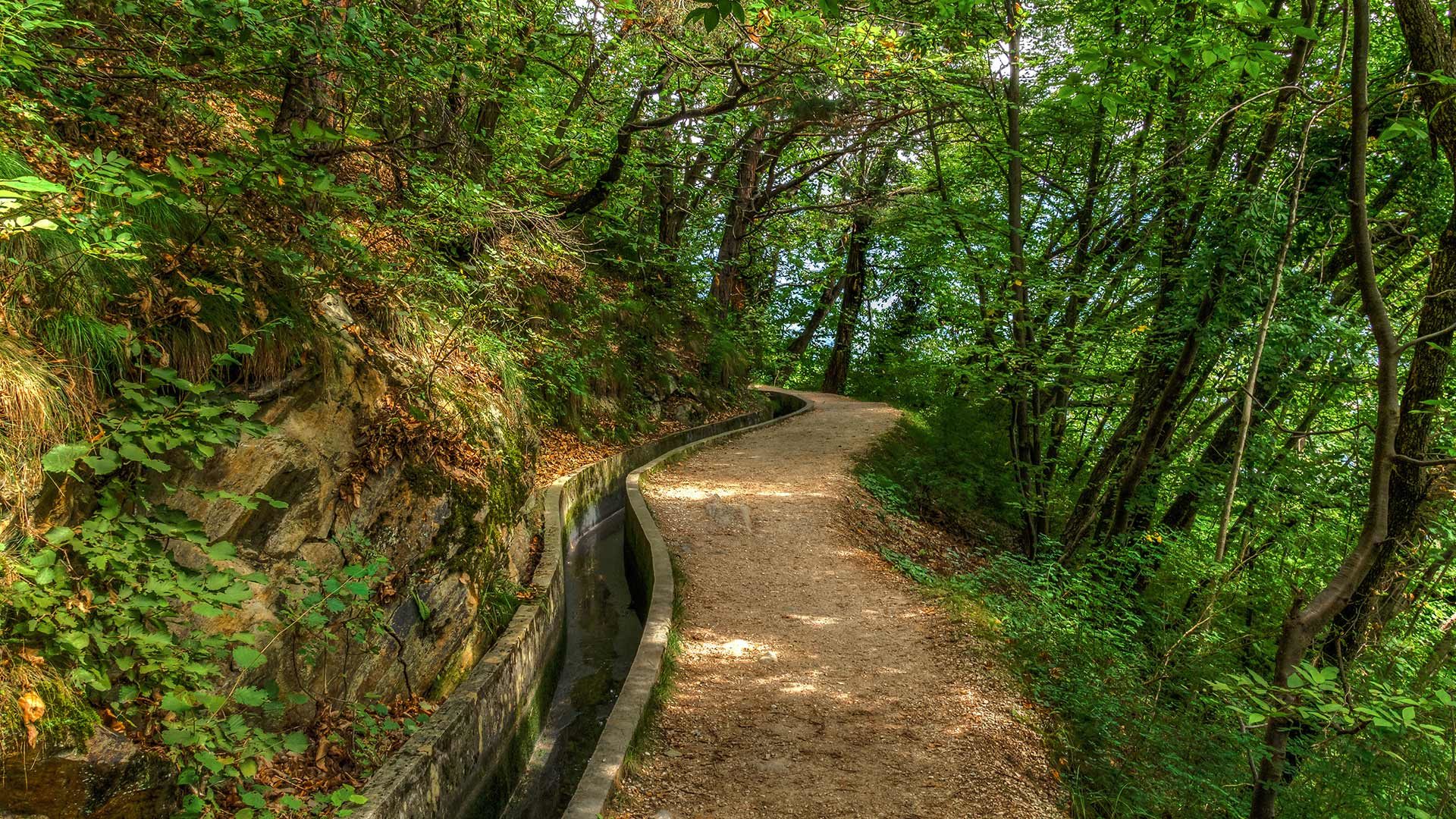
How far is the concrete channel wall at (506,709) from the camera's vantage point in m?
4.39

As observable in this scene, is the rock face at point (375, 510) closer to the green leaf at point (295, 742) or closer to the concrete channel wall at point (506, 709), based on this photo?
the concrete channel wall at point (506, 709)

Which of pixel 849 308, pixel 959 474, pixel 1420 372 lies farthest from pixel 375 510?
pixel 849 308

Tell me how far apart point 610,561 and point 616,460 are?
238 centimetres

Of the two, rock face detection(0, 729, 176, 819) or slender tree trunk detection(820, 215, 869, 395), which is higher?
slender tree trunk detection(820, 215, 869, 395)

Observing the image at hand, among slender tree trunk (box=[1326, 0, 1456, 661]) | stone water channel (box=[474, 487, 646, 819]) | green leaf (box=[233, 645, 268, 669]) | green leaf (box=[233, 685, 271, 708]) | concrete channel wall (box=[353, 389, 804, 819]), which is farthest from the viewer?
stone water channel (box=[474, 487, 646, 819])

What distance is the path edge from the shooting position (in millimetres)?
4305

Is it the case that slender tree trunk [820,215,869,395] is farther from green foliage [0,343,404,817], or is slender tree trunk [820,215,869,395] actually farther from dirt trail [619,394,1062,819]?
green foliage [0,343,404,817]

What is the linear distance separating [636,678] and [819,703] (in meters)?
1.41

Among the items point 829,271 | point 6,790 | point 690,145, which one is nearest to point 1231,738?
point 6,790

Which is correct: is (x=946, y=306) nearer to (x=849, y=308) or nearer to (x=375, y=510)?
(x=375, y=510)

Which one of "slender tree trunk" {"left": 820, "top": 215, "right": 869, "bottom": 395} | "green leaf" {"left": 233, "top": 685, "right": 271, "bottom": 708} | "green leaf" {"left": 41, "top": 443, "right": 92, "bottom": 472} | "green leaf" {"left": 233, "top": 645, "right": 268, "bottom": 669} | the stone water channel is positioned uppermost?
"slender tree trunk" {"left": 820, "top": 215, "right": 869, "bottom": 395}

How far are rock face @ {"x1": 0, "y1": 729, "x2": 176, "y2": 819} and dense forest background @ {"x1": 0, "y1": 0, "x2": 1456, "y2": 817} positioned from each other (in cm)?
15

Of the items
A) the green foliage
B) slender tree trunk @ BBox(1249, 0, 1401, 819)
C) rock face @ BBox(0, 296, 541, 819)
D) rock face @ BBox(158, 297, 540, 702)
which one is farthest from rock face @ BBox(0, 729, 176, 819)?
slender tree trunk @ BBox(1249, 0, 1401, 819)

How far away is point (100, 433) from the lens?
Result: 339cm
